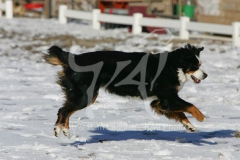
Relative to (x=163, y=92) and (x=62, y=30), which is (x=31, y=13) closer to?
(x=62, y=30)

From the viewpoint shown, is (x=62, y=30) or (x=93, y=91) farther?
(x=62, y=30)

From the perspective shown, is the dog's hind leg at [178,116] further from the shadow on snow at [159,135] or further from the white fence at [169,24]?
the white fence at [169,24]

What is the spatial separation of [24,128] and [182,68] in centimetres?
216

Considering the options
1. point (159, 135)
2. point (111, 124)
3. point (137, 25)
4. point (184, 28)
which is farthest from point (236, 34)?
point (159, 135)

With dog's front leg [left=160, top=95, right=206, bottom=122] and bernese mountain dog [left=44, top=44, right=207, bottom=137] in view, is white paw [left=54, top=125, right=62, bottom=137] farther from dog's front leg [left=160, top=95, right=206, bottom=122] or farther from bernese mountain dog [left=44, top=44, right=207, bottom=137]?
dog's front leg [left=160, top=95, right=206, bottom=122]

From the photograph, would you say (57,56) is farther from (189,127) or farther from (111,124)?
(189,127)

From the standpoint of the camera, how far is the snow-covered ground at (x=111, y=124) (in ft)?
19.8

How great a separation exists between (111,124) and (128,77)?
3.47 feet

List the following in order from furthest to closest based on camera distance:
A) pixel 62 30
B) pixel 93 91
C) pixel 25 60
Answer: pixel 62 30 < pixel 25 60 < pixel 93 91

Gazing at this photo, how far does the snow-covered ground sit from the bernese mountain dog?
0.37 meters

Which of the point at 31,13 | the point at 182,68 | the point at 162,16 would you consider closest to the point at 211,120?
the point at 182,68

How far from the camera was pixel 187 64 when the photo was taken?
704cm

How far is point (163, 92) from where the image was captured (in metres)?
6.84

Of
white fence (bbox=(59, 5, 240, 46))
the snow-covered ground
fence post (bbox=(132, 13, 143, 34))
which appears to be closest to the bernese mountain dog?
the snow-covered ground
